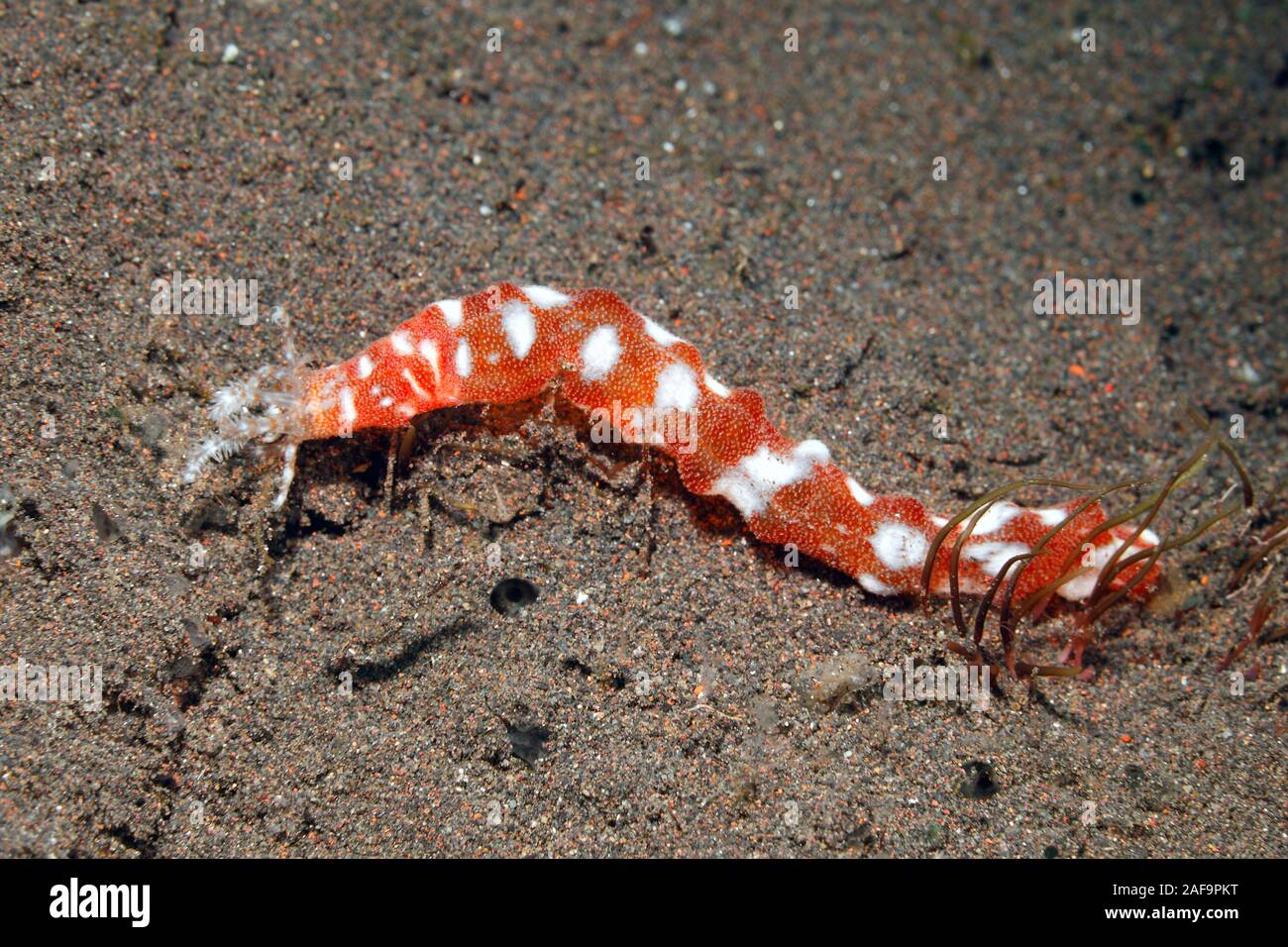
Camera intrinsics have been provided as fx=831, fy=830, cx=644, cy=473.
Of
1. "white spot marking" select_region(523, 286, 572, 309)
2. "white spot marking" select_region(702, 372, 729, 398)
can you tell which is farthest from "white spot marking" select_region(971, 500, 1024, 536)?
"white spot marking" select_region(523, 286, 572, 309)

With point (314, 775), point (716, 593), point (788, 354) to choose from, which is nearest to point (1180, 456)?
point (788, 354)

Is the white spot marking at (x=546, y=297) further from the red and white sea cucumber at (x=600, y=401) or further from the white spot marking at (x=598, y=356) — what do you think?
the white spot marking at (x=598, y=356)

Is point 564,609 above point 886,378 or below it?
below

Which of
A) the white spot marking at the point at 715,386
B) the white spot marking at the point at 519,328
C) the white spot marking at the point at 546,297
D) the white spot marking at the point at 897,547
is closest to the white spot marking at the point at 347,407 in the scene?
the white spot marking at the point at 519,328

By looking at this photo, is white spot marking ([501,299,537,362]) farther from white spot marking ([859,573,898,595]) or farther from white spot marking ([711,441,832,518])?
white spot marking ([859,573,898,595])

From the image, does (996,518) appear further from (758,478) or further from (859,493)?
(758,478)

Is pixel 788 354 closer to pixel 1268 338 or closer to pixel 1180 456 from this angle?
pixel 1180 456
